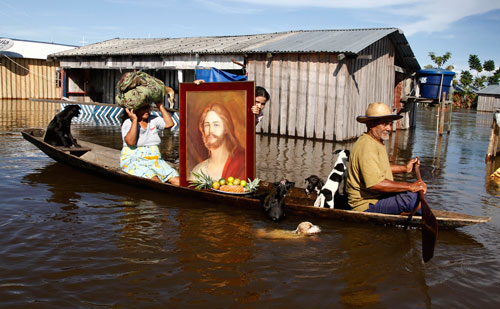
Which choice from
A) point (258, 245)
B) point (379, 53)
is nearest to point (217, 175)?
point (258, 245)

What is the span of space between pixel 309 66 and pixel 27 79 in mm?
23571

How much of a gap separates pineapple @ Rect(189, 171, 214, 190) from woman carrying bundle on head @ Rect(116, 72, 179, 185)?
0.53 m

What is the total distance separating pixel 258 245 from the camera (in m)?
5.38

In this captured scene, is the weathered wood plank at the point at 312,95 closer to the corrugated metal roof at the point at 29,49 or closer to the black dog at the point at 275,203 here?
the black dog at the point at 275,203

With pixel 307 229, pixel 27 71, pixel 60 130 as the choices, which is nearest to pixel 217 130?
pixel 307 229

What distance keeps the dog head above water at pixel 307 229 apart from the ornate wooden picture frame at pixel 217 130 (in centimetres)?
145

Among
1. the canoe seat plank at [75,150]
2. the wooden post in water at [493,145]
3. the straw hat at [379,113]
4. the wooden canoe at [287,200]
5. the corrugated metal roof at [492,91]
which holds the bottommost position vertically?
the wooden canoe at [287,200]

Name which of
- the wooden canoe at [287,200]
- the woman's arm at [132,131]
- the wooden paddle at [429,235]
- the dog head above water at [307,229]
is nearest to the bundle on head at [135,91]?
the woman's arm at [132,131]

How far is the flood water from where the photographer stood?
4.10m

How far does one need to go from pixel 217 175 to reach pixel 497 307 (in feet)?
14.2

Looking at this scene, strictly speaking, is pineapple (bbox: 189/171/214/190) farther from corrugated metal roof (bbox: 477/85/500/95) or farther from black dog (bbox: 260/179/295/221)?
corrugated metal roof (bbox: 477/85/500/95)

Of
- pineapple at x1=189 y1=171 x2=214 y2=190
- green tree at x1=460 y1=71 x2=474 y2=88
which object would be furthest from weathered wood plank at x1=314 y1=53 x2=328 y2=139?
green tree at x1=460 y1=71 x2=474 y2=88

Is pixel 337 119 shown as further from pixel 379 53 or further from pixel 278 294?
pixel 278 294

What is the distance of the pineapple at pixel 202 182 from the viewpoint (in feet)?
23.1
